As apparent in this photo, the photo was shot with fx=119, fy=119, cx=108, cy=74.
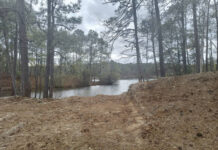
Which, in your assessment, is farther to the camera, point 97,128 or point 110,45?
point 110,45

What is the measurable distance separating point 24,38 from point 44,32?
5.32ft

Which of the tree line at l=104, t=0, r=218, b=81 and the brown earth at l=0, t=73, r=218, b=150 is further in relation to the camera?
the tree line at l=104, t=0, r=218, b=81

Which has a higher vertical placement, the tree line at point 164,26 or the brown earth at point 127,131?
the tree line at point 164,26

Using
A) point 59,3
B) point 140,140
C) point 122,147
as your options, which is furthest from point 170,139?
point 59,3

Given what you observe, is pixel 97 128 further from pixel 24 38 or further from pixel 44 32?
pixel 44 32

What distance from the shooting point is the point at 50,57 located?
7.38 meters

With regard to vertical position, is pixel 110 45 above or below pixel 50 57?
above

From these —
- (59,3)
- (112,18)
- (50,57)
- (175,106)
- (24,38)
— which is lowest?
(175,106)

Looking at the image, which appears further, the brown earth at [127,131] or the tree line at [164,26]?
the tree line at [164,26]

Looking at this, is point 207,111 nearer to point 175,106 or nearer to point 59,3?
point 175,106

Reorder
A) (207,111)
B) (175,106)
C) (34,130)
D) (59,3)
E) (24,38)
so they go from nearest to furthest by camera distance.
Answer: (34,130) < (207,111) < (175,106) < (24,38) < (59,3)

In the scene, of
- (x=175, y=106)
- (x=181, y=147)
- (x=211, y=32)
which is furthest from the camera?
(x=211, y=32)

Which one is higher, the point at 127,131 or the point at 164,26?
the point at 164,26

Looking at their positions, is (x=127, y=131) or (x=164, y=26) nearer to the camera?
(x=127, y=131)
